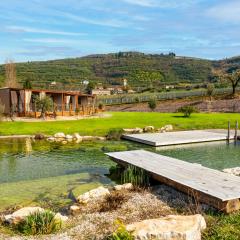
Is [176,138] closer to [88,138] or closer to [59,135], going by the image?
[88,138]

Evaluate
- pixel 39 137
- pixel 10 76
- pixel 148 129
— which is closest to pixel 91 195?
pixel 39 137

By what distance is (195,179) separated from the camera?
10.1 meters

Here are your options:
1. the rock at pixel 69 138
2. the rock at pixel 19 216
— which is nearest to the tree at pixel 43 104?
the rock at pixel 69 138

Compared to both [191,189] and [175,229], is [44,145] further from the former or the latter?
[175,229]

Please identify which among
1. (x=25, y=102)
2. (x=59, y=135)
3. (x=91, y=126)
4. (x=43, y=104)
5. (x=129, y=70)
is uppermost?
(x=129, y=70)

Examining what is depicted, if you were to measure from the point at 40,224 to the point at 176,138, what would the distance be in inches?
623

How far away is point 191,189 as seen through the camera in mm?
9203

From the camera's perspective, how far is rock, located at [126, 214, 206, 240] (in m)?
6.34

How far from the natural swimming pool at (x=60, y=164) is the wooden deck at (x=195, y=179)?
1.62 m

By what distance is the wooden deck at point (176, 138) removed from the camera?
21.1 meters

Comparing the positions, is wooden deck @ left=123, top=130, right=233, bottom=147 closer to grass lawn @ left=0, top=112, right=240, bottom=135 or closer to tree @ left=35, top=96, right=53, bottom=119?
grass lawn @ left=0, top=112, right=240, bottom=135

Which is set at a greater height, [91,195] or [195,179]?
[195,179]

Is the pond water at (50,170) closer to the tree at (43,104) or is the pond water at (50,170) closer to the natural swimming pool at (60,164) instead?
the natural swimming pool at (60,164)

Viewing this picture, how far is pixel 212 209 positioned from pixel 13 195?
5687mm
